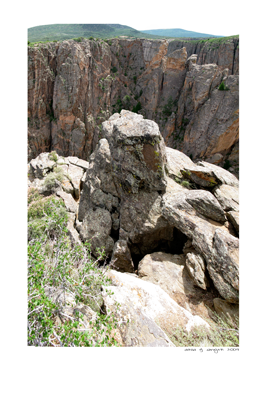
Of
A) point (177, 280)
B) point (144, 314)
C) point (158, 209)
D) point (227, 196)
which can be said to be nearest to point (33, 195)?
point (158, 209)

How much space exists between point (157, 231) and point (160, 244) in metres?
0.75

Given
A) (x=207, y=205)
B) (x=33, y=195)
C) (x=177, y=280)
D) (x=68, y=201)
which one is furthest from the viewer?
(x=33, y=195)

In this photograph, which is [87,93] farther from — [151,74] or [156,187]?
[156,187]

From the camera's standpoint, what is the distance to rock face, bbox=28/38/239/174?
2744cm

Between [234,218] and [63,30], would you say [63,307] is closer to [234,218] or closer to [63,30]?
[234,218]

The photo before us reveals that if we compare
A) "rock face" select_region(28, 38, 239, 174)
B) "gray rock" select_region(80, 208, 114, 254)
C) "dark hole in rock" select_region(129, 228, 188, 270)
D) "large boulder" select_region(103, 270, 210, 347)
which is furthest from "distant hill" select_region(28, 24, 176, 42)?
"rock face" select_region(28, 38, 239, 174)

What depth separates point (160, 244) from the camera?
9.38 metres

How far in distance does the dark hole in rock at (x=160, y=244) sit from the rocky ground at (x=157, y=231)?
4 cm

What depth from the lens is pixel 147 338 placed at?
3.92 m

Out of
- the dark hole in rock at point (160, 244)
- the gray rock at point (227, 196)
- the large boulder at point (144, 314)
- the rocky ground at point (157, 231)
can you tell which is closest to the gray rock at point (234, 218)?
the rocky ground at point (157, 231)

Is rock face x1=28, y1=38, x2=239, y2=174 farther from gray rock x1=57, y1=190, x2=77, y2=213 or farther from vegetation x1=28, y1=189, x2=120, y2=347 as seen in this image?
vegetation x1=28, y1=189, x2=120, y2=347

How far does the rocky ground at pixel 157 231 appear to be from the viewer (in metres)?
4.89

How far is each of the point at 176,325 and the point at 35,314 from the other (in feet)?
10.2

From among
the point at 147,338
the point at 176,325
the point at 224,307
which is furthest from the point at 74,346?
the point at 224,307
